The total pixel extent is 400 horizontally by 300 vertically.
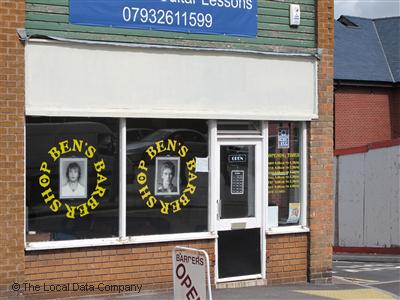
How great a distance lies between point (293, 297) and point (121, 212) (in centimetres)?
260

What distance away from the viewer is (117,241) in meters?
9.48

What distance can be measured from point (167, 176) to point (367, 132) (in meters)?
22.4

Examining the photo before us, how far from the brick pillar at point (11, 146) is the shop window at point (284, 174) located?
12.4ft

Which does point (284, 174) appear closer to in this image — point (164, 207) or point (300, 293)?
point (300, 293)

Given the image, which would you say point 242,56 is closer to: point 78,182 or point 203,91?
point 203,91

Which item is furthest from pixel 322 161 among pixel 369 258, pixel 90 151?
pixel 369 258

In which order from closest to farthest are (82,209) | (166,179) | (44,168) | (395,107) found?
(44,168) < (82,209) < (166,179) < (395,107)

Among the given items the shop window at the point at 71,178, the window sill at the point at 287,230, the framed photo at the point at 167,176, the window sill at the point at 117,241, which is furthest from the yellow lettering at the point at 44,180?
the window sill at the point at 287,230

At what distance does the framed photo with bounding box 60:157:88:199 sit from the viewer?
9234 mm

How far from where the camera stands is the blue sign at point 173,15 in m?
9.33

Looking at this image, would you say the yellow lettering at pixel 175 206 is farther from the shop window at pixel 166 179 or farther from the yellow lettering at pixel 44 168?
the yellow lettering at pixel 44 168

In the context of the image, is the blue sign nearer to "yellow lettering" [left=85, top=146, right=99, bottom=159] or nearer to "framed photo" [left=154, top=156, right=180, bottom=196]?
"yellow lettering" [left=85, top=146, right=99, bottom=159]

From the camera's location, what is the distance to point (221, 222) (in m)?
10.4

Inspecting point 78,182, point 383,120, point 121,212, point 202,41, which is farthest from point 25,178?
point 383,120
